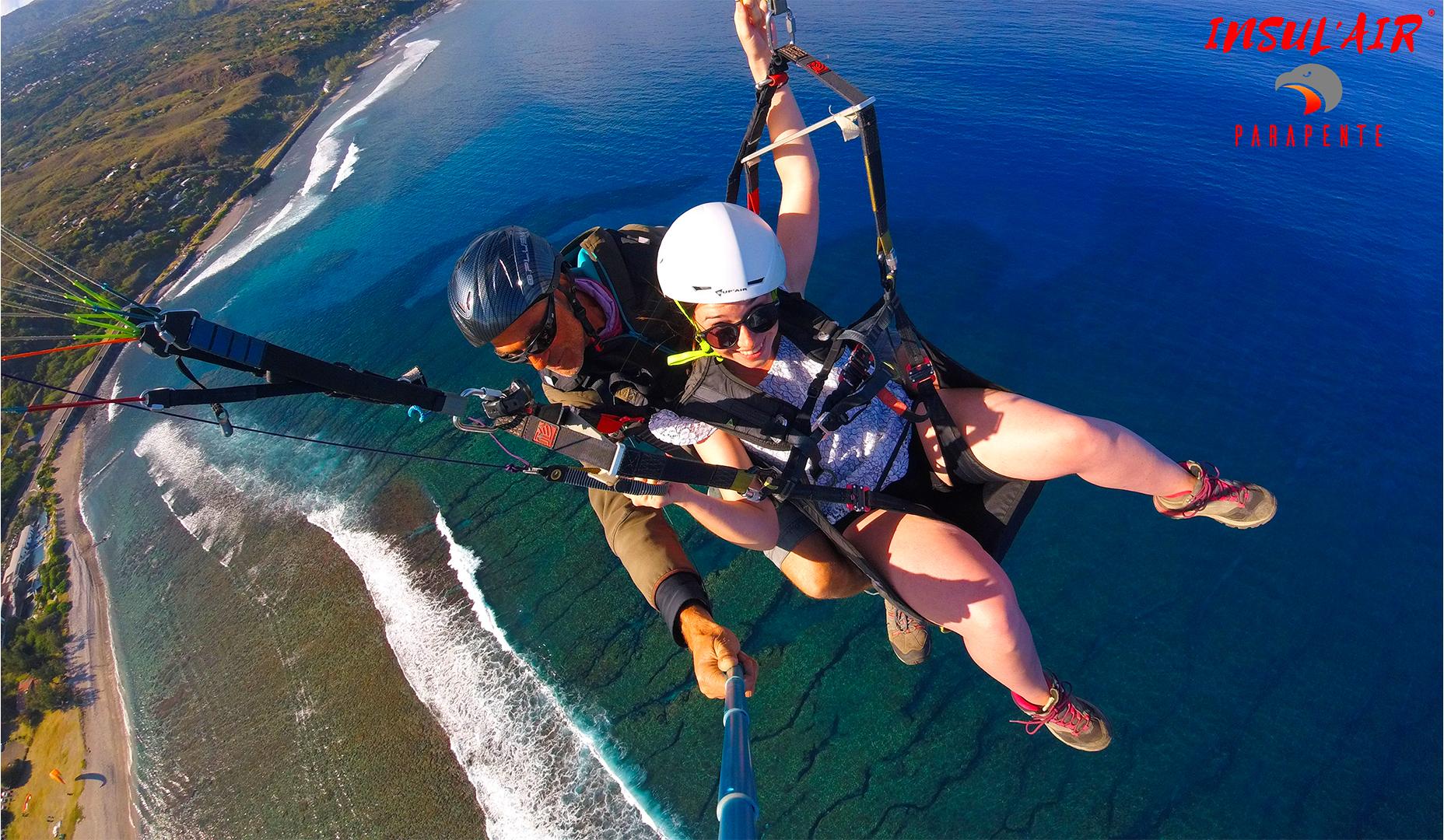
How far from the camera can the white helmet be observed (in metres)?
2.96

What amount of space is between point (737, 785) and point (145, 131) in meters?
62.3

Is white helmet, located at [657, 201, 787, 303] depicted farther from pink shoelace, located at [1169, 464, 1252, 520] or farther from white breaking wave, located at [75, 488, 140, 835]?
white breaking wave, located at [75, 488, 140, 835]

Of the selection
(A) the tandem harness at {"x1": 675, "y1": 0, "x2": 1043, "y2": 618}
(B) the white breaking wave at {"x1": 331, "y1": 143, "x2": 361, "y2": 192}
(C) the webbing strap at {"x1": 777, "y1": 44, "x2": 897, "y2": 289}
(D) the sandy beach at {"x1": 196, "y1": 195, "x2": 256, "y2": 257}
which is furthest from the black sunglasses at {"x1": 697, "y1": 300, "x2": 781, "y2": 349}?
(D) the sandy beach at {"x1": 196, "y1": 195, "x2": 256, "y2": 257}

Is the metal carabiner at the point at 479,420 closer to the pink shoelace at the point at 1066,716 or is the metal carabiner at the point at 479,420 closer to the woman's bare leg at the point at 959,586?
the woman's bare leg at the point at 959,586

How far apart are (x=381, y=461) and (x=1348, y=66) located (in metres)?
37.6

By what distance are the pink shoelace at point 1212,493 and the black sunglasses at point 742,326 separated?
2.86 metres

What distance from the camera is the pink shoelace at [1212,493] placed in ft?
11.7

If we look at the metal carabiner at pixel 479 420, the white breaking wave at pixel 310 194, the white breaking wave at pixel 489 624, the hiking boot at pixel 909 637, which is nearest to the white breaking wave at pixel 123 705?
the white breaking wave at pixel 489 624

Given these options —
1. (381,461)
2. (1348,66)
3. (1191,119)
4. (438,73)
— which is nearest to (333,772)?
(381,461)

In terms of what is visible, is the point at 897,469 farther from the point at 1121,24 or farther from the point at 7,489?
the point at 1121,24

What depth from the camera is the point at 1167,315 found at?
13.4 meters

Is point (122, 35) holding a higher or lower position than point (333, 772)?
higher

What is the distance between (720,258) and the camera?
2957 mm

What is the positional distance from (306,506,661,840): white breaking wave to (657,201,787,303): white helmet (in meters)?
8.42
